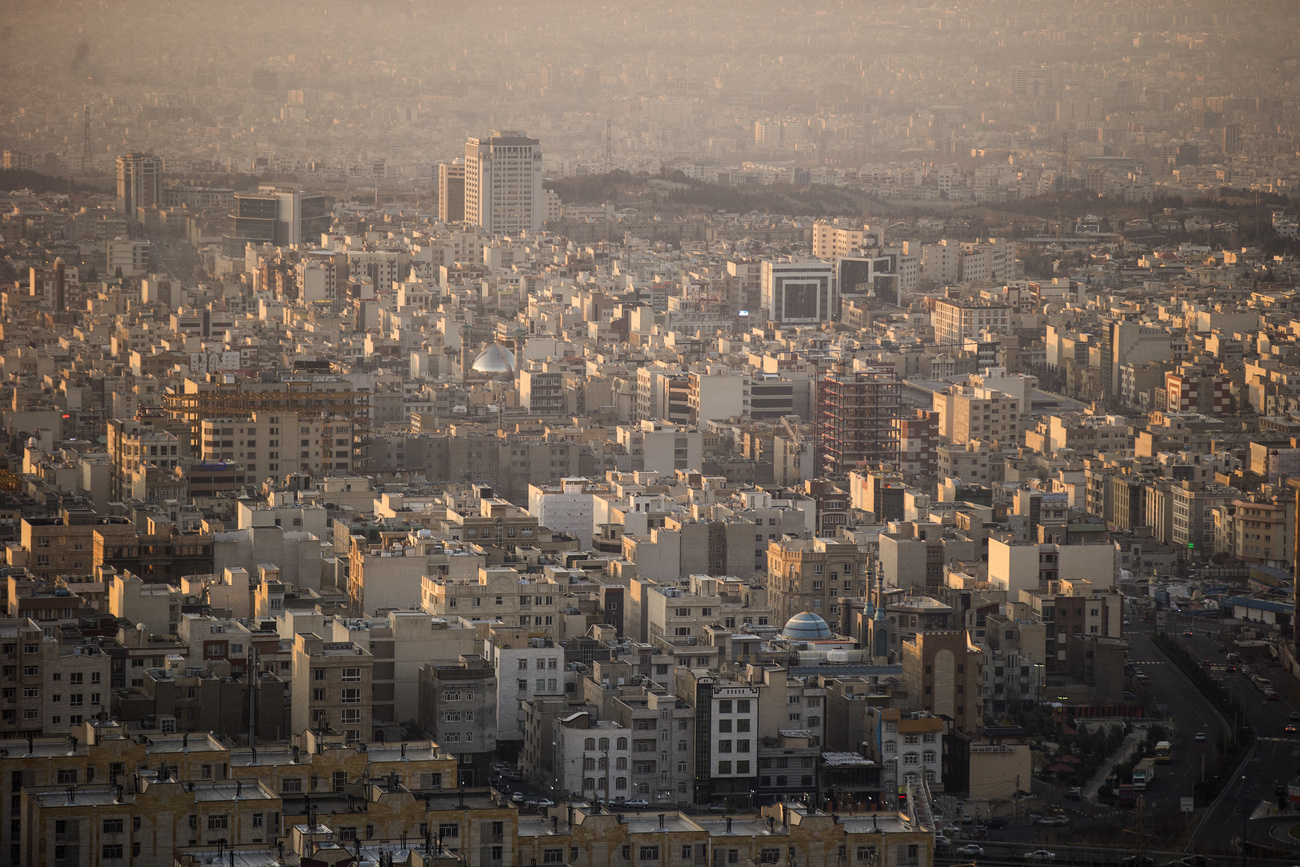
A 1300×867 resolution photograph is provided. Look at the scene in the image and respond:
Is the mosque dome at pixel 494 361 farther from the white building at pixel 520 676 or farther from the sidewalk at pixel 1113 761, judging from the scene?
the white building at pixel 520 676

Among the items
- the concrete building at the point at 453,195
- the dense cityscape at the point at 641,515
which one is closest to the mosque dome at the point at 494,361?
the dense cityscape at the point at 641,515

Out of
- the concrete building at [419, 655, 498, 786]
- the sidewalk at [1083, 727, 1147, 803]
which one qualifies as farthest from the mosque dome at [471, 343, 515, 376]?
the concrete building at [419, 655, 498, 786]

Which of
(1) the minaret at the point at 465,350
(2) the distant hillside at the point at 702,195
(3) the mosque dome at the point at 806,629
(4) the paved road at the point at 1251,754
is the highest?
(2) the distant hillside at the point at 702,195

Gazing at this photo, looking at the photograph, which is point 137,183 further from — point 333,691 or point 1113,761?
point 1113,761

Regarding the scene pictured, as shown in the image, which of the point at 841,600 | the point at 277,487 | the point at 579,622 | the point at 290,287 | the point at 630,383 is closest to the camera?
Result: the point at 579,622

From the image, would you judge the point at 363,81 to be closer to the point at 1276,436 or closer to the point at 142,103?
the point at 142,103

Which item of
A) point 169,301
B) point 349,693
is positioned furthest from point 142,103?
point 349,693

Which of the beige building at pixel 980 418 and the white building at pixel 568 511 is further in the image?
the beige building at pixel 980 418
